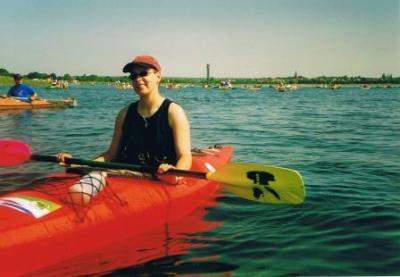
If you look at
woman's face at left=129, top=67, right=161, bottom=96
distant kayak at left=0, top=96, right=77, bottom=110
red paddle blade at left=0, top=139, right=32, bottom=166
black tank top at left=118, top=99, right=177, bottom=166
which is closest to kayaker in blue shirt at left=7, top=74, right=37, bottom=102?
distant kayak at left=0, top=96, right=77, bottom=110

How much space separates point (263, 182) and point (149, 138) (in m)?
1.30

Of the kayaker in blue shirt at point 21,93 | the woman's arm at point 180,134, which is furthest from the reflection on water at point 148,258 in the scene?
the kayaker in blue shirt at point 21,93

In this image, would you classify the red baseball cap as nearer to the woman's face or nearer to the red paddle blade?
the woman's face

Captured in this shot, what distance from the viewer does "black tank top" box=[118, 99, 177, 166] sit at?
183 inches

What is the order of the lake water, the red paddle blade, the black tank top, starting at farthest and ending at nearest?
the red paddle blade
the black tank top
the lake water

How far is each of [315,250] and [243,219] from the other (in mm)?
1288

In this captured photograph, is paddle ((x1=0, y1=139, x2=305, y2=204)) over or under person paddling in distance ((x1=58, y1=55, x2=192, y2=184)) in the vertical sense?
under

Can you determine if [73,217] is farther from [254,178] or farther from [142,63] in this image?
[254,178]

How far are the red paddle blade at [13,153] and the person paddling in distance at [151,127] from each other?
911 millimetres

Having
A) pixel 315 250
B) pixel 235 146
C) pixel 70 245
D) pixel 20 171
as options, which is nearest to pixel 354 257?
pixel 315 250

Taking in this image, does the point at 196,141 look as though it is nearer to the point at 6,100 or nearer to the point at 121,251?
the point at 121,251

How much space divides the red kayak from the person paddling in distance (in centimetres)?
27

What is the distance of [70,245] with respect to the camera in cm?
375

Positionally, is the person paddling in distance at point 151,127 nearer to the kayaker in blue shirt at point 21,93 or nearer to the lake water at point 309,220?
the lake water at point 309,220
